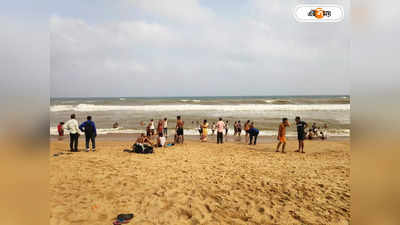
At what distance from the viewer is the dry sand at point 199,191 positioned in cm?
343

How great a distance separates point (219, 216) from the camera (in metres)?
3.49

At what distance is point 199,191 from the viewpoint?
439cm

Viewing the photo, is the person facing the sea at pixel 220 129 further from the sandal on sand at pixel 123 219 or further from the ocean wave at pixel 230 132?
the sandal on sand at pixel 123 219

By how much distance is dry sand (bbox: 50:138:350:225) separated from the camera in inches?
135

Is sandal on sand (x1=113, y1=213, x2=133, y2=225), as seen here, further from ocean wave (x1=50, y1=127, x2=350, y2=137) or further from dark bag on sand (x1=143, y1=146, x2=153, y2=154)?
ocean wave (x1=50, y1=127, x2=350, y2=137)

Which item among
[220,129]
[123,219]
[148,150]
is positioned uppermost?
[220,129]

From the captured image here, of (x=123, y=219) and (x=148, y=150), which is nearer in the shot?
(x=123, y=219)
